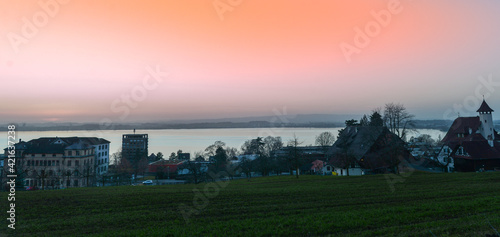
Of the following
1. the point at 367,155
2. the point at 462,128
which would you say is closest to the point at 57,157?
the point at 367,155

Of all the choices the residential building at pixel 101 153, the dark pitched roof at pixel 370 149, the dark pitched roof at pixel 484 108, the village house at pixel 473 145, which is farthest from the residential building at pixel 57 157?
the dark pitched roof at pixel 484 108

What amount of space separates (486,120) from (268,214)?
61654 millimetres

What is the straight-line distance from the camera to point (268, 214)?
15562 mm

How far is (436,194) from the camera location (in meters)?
19.5

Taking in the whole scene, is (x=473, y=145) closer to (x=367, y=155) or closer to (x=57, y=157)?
(x=367, y=155)

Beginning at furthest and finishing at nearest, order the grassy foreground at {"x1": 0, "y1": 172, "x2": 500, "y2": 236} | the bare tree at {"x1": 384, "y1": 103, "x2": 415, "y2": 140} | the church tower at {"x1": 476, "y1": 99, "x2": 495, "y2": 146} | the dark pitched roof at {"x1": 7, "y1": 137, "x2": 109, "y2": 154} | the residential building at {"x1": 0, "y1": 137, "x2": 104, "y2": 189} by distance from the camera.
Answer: the dark pitched roof at {"x1": 7, "y1": 137, "x2": 109, "y2": 154}, the residential building at {"x1": 0, "y1": 137, "x2": 104, "y2": 189}, the church tower at {"x1": 476, "y1": 99, "x2": 495, "y2": 146}, the bare tree at {"x1": 384, "y1": 103, "x2": 415, "y2": 140}, the grassy foreground at {"x1": 0, "y1": 172, "x2": 500, "y2": 236}

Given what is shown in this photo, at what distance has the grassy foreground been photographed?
482 inches

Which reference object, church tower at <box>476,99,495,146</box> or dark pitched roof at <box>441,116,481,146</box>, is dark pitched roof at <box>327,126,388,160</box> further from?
church tower at <box>476,99,495,146</box>

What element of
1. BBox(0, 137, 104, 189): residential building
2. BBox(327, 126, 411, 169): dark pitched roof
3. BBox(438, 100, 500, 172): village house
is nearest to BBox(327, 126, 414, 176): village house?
BBox(327, 126, 411, 169): dark pitched roof

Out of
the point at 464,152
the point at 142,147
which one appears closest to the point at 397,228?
the point at 464,152

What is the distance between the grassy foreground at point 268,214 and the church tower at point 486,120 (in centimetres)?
4348

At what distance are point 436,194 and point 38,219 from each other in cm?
2614

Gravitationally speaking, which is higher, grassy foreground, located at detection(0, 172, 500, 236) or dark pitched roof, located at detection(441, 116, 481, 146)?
dark pitched roof, located at detection(441, 116, 481, 146)

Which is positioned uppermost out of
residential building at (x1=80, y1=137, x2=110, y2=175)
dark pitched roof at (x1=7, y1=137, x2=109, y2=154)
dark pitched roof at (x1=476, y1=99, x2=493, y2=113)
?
dark pitched roof at (x1=476, y1=99, x2=493, y2=113)
